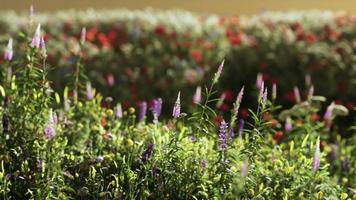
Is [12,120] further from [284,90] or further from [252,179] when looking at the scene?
[284,90]

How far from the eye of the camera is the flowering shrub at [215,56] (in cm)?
1051

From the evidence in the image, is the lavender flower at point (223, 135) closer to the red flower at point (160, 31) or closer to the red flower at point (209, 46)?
the red flower at point (209, 46)

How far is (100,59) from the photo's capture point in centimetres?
1178

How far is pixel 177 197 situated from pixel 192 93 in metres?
6.32

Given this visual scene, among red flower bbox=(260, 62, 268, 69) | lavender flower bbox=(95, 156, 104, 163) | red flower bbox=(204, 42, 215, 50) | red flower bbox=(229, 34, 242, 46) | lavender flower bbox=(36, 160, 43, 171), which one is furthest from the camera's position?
red flower bbox=(204, 42, 215, 50)

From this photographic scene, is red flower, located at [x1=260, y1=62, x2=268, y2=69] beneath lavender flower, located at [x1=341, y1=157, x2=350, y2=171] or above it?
above

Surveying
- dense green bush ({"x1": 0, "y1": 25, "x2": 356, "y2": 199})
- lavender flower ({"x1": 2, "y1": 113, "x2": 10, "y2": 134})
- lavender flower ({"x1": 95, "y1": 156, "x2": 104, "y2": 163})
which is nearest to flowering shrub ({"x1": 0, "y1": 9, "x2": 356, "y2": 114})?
dense green bush ({"x1": 0, "y1": 25, "x2": 356, "y2": 199})

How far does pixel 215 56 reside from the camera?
11.5 meters

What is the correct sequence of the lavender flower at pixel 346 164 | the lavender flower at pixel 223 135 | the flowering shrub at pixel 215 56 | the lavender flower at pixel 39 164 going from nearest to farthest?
the lavender flower at pixel 223 135 → the lavender flower at pixel 39 164 → the lavender flower at pixel 346 164 → the flowering shrub at pixel 215 56

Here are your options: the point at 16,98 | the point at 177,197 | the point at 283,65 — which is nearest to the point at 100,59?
the point at 283,65

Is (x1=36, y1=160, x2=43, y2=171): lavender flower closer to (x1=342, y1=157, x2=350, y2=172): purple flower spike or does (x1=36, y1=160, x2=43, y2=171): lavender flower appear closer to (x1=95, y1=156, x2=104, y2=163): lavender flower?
(x1=95, y1=156, x2=104, y2=163): lavender flower

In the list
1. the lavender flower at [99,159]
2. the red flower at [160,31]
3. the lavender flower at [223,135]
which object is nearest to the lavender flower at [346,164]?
the lavender flower at [223,135]

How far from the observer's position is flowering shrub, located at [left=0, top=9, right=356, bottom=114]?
10.5 m

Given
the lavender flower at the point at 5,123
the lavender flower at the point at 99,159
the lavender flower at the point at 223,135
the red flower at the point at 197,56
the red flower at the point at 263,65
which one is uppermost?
the red flower at the point at 197,56
